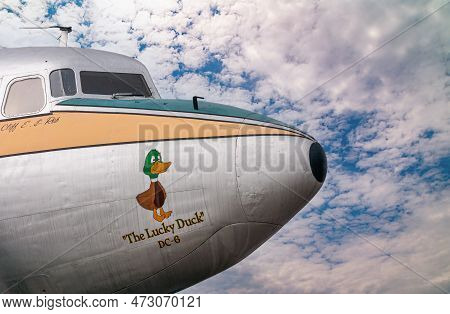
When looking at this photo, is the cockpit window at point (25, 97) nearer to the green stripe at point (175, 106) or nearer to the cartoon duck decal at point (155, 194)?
the green stripe at point (175, 106)

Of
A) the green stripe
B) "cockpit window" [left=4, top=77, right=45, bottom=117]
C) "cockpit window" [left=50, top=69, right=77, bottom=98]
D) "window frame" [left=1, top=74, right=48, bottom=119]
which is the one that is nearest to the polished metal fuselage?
the green stripe

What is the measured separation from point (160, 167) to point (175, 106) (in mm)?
1413

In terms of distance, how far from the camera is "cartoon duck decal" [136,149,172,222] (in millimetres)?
8609

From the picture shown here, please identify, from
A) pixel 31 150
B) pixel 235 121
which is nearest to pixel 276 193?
pixel 235 121

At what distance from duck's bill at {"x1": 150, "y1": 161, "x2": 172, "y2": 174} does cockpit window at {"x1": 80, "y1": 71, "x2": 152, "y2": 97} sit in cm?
293

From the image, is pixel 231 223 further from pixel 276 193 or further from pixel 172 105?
pixel 172 105

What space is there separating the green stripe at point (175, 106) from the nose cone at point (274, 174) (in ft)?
2.19

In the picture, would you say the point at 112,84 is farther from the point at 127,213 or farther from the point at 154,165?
the point at 127,213

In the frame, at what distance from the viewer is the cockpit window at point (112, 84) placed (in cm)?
1077

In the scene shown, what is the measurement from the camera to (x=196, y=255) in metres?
8.77

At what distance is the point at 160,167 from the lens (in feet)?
28.3

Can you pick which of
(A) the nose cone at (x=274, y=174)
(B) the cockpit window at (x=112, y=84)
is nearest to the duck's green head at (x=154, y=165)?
(A) the nose cone at (x=274, y=174)

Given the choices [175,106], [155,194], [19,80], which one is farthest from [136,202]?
[19,80]

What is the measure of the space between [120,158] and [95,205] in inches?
36.5
